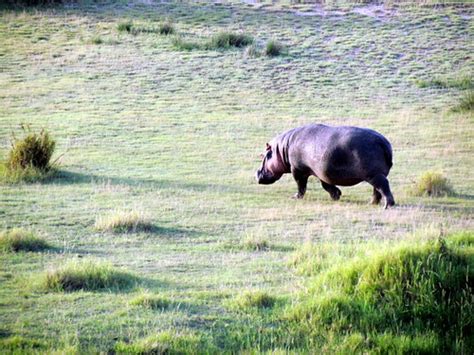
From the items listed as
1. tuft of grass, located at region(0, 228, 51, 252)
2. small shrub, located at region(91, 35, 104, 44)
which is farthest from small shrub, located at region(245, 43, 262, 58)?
tuft of grass, located at region(0, 228, 51, 252)

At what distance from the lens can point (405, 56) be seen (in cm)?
2794

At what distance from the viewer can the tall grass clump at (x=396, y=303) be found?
759 centimetres

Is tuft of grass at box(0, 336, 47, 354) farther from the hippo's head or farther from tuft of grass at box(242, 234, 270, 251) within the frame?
the hippo's head

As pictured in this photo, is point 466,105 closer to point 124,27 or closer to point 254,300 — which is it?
point 124,27

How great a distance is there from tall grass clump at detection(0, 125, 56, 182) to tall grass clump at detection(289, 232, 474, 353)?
800cm

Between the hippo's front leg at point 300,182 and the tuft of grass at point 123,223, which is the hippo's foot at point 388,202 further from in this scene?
the tuft of grass at point 123,223

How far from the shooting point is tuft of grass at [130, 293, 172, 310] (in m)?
7.88

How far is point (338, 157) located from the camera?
1327 centimetres

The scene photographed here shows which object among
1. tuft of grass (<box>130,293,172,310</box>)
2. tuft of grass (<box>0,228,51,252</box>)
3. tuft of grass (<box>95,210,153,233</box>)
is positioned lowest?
tuft of grass (<box>95,210,153,233</box>)

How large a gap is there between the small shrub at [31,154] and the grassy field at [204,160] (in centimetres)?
44

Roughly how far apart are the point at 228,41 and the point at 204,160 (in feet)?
39.4

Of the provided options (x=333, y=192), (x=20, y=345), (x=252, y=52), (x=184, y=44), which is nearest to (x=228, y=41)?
(x=252, y=52)

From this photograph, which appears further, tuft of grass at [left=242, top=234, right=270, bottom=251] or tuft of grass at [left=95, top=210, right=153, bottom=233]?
tuft of grass at [left=95, top=210, right=153, bottom=233]

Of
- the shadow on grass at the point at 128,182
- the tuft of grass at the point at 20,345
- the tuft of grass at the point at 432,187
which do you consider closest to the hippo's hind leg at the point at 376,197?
the tuft of grass at the point at 432,187
